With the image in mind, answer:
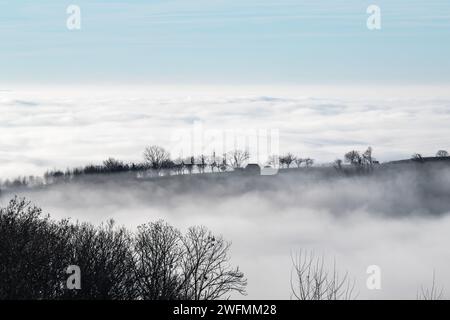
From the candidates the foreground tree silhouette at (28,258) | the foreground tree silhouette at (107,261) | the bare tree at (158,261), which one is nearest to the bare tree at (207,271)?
the foreground tree silhouette at (107,261)

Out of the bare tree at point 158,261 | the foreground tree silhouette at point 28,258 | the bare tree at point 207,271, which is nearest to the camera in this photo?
the foreground tree silhouette at point 28,258

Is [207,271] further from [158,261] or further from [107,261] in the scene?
[107,261]

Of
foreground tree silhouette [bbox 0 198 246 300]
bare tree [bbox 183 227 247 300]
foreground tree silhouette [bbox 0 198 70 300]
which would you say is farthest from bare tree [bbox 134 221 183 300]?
foreground tree silhouette [bbox 0 198 70 300]

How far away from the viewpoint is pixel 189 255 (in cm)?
8412

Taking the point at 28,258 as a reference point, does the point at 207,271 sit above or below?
below

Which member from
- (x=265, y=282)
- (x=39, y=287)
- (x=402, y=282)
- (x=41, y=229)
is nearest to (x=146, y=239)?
(x=41, y=229)

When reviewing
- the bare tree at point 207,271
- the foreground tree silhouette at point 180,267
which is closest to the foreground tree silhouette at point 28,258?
the foreground tree silhouette at point 180,267

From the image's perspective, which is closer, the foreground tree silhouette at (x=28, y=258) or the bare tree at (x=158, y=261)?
the foreground tree silhouette at (x=28, y=258)

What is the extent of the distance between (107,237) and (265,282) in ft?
184

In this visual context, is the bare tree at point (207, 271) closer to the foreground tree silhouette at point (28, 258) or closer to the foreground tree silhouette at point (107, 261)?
the foreground tree silhouette at point (107, 261)

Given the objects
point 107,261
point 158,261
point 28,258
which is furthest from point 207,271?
point 28,258

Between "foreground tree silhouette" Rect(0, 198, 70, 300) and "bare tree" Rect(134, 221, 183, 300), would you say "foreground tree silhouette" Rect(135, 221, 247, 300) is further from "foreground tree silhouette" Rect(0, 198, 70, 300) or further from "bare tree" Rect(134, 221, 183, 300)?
"foreground tree silhouette" Rect(0, 198, 70, 300)

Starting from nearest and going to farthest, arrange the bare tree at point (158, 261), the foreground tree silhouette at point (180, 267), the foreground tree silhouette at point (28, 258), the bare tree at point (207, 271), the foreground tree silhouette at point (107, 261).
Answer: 1. the foreground tree silhouette at point (28, 258)
2. the foreground tree silhouette at point (107, 261)
3. the bare tree at point (158, 261)
4. the foreground tree silhouette at point (180, 267)
5. the bare tree at point (207, 271)
